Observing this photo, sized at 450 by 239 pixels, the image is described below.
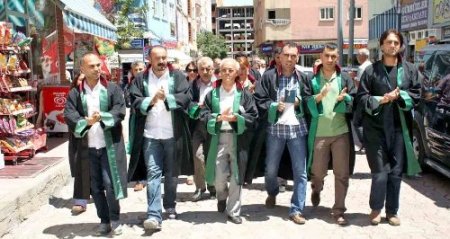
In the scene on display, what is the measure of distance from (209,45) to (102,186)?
185 ft

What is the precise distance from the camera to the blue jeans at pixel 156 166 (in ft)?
17.9

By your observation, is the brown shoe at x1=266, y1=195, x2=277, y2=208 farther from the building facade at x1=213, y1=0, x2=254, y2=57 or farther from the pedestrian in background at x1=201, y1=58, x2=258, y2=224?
the building facade at x1=213, y1=0, x2=254, y2=57

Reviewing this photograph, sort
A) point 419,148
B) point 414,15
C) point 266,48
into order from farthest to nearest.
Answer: point 266,48
point 414,15
point 419,148

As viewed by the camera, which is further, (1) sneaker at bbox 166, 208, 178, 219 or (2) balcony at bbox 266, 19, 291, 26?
(2) balcony at bbox 266, 19, 291, 26

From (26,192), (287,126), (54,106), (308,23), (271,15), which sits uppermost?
(271,15)

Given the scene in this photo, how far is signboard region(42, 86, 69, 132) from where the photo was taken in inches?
448

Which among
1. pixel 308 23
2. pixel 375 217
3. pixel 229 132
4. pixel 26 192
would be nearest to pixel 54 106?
pixel 26 192

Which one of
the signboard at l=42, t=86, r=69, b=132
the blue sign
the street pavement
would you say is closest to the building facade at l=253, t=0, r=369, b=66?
the blue sign

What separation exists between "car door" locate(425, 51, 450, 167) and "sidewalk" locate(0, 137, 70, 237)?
5.06m

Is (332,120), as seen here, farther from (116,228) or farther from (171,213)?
(116,228)

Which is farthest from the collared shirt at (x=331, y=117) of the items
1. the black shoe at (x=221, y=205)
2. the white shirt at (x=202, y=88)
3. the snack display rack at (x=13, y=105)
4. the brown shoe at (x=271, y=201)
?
the snack display rack at (x=13, y=105)

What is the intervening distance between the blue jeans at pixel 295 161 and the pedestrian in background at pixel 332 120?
11 centimetres

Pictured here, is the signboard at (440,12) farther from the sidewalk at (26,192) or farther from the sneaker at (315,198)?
the sidewalk at (26,192)

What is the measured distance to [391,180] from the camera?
5457mm
